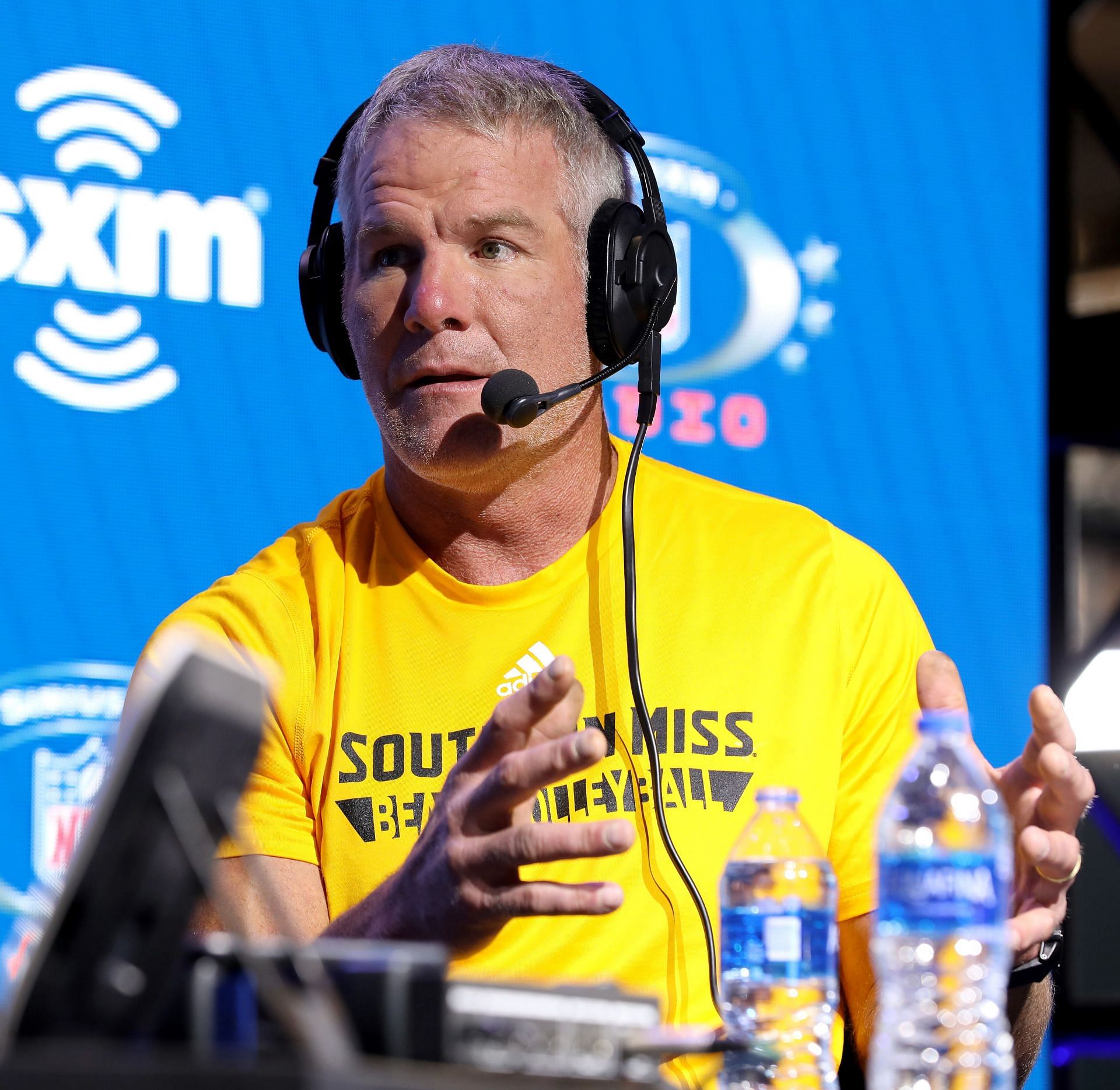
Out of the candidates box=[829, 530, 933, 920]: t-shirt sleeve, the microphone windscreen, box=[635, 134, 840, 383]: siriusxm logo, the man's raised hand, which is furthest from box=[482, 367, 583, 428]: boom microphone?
box=[635, 134, 840, 383]: siriusxm logo

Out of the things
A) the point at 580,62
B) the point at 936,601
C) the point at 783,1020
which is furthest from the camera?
the point at 936,601

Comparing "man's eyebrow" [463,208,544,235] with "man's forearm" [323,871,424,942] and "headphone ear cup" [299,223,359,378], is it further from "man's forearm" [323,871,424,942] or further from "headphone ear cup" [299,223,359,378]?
"man's forearm" [323,871,424,942]

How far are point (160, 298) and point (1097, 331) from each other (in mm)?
2067

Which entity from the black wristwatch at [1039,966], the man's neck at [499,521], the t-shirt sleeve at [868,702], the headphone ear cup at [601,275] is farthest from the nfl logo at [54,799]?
the black wristwatch at [1039,966]

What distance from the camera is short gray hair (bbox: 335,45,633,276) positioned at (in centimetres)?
162

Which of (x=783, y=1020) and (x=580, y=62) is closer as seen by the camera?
(x=783, y=1020)

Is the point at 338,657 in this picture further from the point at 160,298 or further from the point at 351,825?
the point at 160,298

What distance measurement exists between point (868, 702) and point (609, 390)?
102 centimetres

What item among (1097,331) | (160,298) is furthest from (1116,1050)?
(160,298)

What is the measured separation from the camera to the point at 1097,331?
129 inches

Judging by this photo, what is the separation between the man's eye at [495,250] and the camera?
1.60 m

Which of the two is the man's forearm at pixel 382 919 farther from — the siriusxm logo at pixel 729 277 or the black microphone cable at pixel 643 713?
the siriusxm logo at pixel 729 277

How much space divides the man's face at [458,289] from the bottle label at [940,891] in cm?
76

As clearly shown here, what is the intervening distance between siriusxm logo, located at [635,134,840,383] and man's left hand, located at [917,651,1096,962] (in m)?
1.58
